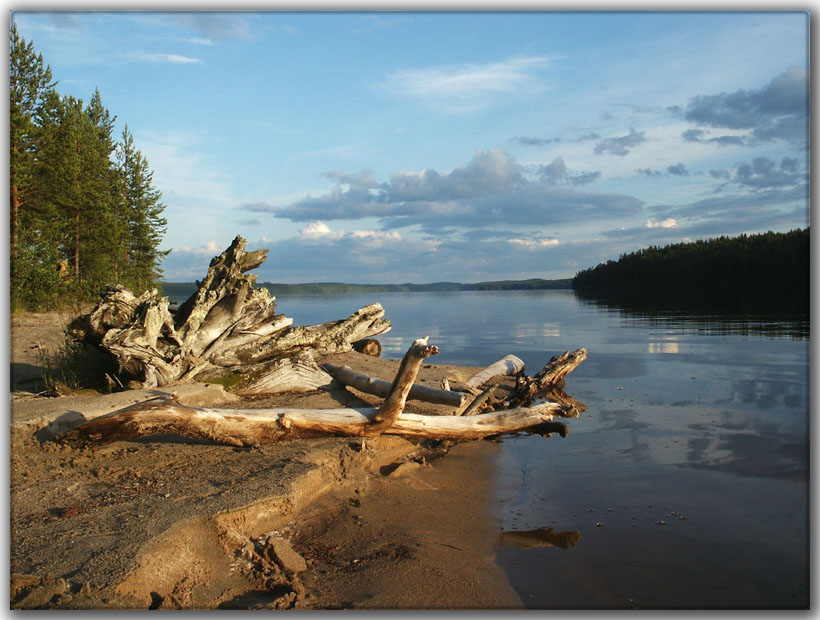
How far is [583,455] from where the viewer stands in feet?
23.6

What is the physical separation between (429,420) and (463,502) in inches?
49.4

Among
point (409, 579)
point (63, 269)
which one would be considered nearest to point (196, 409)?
point (409, 579)

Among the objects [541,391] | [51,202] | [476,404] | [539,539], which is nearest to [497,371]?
[541,391]

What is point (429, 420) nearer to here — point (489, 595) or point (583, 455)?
point (583, 455)

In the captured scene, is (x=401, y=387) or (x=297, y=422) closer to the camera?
(x=401, y=387)

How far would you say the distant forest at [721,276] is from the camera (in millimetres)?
39000

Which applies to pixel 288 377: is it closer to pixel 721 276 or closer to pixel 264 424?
pixel 264 424

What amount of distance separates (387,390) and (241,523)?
455 cm

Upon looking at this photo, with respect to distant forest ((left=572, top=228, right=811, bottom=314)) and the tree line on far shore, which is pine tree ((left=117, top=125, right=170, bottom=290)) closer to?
the tree line on far shore

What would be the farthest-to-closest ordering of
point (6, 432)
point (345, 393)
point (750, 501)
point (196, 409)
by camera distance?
point (345, 393) < point (196, 409) < point (750, 501) < point (6, 432)

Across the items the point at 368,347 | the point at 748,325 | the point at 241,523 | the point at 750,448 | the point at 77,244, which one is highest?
the point at 77,244

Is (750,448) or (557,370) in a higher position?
(557,370)

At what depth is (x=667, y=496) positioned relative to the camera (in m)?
5.63

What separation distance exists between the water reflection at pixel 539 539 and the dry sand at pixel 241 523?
20 cm
